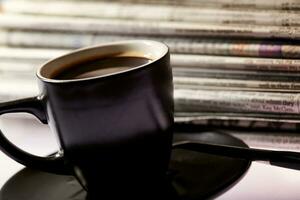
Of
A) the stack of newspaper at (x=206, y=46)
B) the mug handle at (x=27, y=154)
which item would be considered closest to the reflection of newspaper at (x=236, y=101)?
the stack of newspaper at (x=206, y=46)

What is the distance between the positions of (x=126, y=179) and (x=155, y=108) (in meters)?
0.05

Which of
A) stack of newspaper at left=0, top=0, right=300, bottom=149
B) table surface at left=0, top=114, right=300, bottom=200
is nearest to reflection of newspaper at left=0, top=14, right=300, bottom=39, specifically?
stack of newspaper at left=0, top=0, right=300, bottom=149

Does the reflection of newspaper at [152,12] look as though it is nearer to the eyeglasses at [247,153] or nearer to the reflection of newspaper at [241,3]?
the reflection of newspaper at [241,3]

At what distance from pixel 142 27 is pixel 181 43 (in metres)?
0.04

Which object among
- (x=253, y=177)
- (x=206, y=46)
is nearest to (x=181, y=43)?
(x=206, y=46)

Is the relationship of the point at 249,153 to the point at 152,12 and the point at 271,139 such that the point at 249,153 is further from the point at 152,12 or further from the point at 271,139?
the point at 152,12

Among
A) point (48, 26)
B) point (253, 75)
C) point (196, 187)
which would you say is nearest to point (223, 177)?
point (196, 187)

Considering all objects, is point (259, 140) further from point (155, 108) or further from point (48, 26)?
point (48, 26)

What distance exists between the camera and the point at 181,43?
0.47m

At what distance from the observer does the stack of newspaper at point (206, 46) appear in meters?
0.43

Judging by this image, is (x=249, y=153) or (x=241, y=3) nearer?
(x=249, y=153)

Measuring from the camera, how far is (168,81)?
344 mm

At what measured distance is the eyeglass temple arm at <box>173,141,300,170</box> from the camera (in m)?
0.33

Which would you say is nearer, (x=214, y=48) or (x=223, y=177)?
(x=223, y=177)
